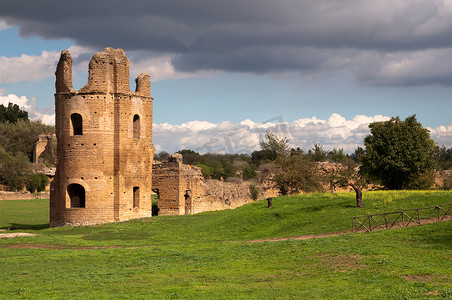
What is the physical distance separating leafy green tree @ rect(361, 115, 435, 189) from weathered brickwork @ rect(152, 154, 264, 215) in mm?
12452

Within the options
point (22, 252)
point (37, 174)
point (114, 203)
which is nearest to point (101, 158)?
point (114, 203)

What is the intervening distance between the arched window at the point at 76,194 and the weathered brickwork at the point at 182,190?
595cm

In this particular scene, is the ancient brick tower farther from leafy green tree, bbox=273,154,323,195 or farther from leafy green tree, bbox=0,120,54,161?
leafy green tree, bbox=0,120,54,161

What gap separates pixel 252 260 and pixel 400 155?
23689 mm

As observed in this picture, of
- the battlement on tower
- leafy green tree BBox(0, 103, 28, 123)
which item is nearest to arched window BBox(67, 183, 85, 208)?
the battlement on tower

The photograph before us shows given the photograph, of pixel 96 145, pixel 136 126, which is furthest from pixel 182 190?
pixel 96 145

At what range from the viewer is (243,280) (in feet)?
53.9

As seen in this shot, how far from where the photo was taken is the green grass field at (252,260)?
14977 mm

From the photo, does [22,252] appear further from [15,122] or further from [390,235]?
[15,122]

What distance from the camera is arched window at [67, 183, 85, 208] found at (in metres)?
36.8

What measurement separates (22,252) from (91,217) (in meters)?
11.9

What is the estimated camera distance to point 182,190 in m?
41.8

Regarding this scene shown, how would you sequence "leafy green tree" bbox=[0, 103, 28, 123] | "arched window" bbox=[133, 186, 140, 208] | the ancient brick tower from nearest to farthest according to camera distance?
1. the ancient brick tower
2. "arched window" bbox=[133, 186, 140, 208]
3. "leafy green tree" bbox=[0, 103, 28, 123]

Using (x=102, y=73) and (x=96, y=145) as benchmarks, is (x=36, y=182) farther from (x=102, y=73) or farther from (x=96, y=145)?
(x=102, y=73)
